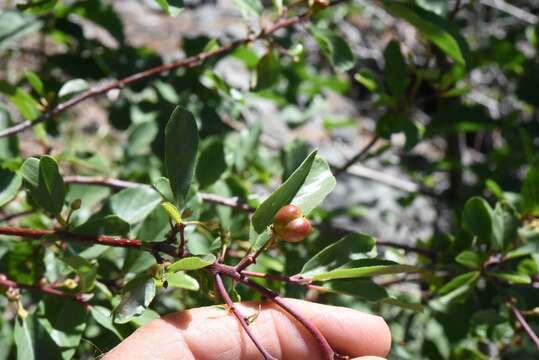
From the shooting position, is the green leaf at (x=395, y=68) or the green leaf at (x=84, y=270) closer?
the green leaf at (x=84, y=270)

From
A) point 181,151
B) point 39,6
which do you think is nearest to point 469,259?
point 181,151

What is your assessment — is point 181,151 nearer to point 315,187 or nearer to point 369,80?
point 315,187

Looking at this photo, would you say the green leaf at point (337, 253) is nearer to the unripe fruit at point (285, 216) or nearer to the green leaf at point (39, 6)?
the unripe fruit at point (285, 216)

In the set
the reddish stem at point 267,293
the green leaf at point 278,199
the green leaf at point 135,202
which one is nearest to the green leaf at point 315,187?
the green leaf at point 278,199

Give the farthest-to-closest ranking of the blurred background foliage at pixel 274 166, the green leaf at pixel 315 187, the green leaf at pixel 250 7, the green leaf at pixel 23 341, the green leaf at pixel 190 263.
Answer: the green leaf at pixel 250 7
the blurred background foliage at pixel 274 166
the green leaf at pixel 23 341
the green leaf at pixel 315 187
the green leaf at pixel 190 263

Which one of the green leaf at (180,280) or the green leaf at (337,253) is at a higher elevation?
the green leaf at (180,280)

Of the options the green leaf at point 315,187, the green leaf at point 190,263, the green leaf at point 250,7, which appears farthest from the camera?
the green leaf at point 250,7
